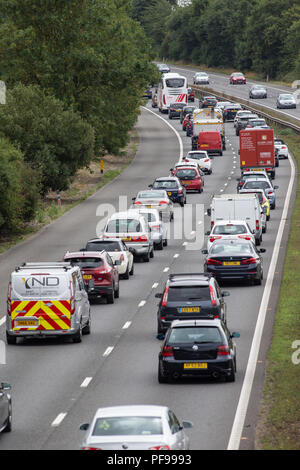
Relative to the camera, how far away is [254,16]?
16225 centimetres

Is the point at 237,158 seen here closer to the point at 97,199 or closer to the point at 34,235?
the point at 97,199

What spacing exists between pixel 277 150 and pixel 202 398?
56367mm

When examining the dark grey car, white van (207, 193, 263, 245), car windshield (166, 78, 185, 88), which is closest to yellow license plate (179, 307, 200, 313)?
the dark grey car

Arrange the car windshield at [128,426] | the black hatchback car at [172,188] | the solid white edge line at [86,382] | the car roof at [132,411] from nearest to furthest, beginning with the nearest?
1. the car windshield at [128,426]
2. the car roof at [132,411]
3. the solid white edge line at [86,382]
4. the black hatchback car at [172,188]

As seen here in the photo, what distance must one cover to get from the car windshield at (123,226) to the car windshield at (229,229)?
10.6ft

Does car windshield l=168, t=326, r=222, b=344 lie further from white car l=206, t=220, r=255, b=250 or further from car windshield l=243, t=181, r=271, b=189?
car windshield l=243, t=181, r=271, b=189

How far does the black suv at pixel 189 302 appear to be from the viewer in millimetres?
26172

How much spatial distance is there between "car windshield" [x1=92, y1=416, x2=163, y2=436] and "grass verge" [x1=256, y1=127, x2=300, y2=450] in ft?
9.87

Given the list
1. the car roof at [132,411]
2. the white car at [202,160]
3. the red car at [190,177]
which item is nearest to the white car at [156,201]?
the red car at [190,177]

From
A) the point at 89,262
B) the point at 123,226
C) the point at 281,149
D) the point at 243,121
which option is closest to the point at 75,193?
the point at 281,149

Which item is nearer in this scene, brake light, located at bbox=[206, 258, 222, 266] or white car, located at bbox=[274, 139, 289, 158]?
brake light, located at bbox=[206, 258, 222, 266]

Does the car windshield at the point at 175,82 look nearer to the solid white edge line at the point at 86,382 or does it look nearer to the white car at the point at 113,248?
the white car at the point at 113,248

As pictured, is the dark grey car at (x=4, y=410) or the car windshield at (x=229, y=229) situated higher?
the dark grey car at (x=4, y=410)

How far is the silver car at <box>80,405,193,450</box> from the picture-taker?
550 inches
